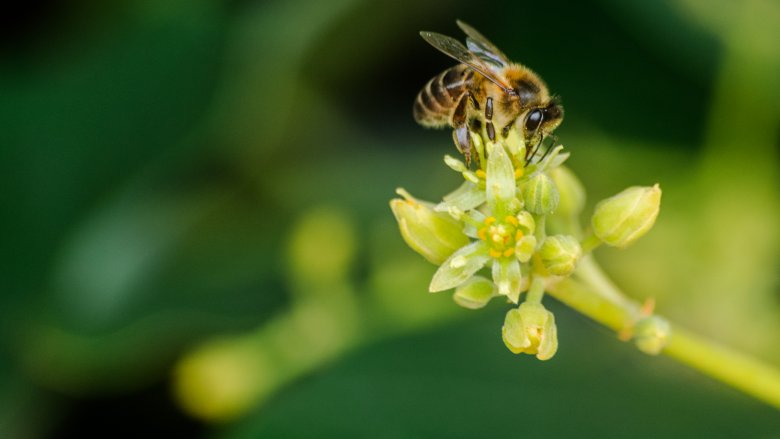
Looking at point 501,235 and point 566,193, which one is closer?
point 501,235

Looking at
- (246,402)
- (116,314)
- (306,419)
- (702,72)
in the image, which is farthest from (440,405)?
(702,72)

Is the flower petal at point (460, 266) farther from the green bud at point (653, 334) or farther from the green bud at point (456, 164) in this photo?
the green bud at point (653, 334)

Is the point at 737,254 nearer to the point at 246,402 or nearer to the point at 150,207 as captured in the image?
the point at 246,402

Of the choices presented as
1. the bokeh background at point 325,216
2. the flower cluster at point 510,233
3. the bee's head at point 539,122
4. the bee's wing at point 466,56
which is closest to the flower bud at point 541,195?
the flower cluster at point 510,233

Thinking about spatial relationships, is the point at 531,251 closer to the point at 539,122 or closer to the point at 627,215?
the point at 627,215

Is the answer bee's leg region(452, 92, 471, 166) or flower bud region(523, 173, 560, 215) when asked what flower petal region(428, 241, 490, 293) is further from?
bee's leg region(452, 92, 471, 166)

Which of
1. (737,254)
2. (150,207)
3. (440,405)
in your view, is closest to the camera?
(440,405)

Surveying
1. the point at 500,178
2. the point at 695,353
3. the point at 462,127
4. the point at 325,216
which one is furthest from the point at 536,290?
the point at 325,216
